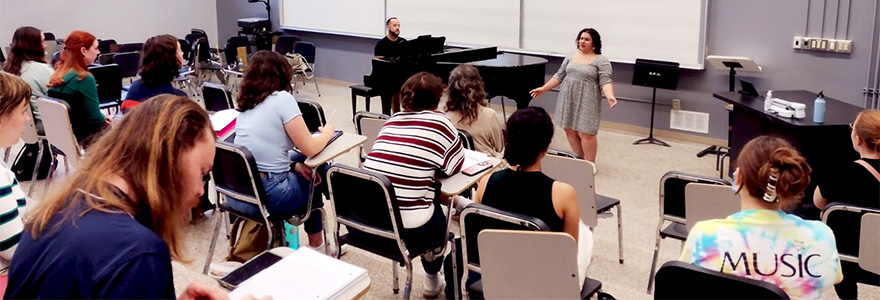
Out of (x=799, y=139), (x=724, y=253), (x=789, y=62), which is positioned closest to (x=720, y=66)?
(x=789, y=62)

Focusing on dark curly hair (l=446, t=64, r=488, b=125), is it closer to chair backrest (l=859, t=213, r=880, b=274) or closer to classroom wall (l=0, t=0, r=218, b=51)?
chair backrest (l=859, t=213, r=880, b=274)

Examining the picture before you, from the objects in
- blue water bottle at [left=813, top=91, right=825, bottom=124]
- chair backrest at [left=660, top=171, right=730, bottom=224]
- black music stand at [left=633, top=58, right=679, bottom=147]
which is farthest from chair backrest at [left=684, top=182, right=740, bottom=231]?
black music stand at [left=633, top=58, right=679, bottom=147]

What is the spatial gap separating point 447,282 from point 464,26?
5.92m

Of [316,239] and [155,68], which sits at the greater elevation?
[155,68]

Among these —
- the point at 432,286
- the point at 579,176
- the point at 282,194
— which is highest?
the point at 579,176

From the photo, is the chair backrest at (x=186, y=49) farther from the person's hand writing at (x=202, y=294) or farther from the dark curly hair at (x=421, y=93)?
the person's hand writing at (x=202, y=294)

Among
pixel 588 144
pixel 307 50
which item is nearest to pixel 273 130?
pixel 588 144

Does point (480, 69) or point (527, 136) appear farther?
point (480, 69)

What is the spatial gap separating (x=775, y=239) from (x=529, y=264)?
0.79 meters

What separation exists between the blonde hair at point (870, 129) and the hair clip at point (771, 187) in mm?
1356

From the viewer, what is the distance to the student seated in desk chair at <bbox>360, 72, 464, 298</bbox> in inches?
132

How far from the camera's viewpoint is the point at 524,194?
278 centimetres

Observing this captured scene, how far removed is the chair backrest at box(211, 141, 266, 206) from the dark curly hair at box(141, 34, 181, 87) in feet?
3.06

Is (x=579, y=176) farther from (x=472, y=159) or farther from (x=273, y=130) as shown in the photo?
(x=273, y=130)
